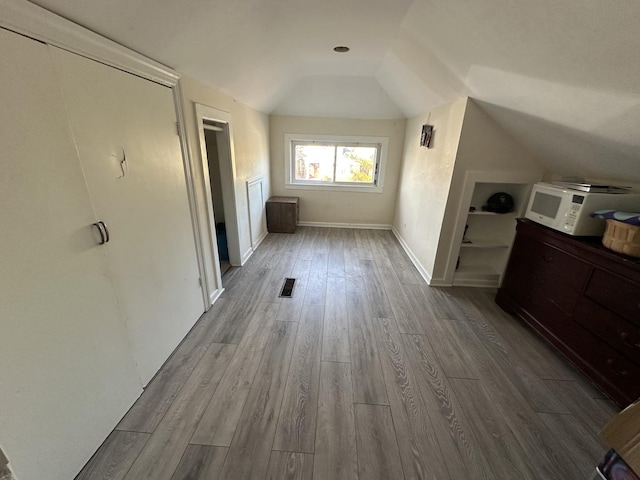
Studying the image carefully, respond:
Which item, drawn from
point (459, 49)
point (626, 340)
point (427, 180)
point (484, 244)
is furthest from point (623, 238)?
point (427, 180)

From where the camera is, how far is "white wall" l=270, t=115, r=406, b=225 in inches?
179

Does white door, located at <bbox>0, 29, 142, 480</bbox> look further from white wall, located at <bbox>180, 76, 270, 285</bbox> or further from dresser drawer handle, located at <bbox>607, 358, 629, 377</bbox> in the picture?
dresser drawer handle, located at <bbox>607, 358, 629, 377</bbox>

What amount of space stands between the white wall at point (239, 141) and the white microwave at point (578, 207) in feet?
9.68

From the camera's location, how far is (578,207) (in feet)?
6.20

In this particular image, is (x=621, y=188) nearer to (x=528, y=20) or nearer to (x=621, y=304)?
(x=621, y=304)

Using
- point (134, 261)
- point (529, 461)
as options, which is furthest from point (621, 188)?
point (134, 261)

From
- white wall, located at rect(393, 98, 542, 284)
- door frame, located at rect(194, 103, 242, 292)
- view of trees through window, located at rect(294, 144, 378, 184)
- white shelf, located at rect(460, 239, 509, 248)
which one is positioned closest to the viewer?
door frame, located at rect(194, 103, 242, 292)

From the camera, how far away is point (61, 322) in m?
1.12

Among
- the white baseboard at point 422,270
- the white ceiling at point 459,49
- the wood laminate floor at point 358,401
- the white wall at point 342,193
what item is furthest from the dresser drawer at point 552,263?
the white wall at point 342,193

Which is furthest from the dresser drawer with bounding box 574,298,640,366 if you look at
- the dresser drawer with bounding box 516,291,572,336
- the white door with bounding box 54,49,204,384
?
the white door with bounding box 54,49,204,384

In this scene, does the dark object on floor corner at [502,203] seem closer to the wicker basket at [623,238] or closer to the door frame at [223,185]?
the wicker basket at [623,238]

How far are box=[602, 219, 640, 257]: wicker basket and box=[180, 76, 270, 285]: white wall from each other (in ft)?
9.90

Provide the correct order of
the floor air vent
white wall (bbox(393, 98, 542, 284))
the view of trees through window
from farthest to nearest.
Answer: the view of trees through window < the floor air vent < white wall (bbox(393, 98, 542, 284))

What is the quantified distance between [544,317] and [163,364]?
2.99 meters
